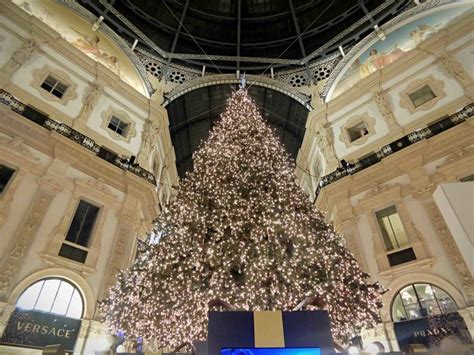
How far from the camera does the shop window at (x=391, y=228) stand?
12.0 metres

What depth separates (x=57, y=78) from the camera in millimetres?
13930

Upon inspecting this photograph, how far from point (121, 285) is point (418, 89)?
16.4 meters

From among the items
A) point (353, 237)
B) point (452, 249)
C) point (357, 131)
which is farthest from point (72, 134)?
point (452, 249)

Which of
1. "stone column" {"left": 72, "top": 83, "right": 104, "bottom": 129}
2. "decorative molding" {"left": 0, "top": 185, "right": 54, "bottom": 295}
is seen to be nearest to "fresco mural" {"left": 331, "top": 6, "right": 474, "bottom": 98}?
"stone column" {"left": 72, "top": 83, "right": 104, "bottom": 129}

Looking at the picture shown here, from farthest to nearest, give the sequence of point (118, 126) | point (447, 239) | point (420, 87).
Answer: point (118, 126)
point (420, 87)
point (447, 239)

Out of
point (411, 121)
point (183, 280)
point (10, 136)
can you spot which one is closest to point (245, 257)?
point (183, 280)

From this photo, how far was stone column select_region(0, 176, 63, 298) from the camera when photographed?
355 inches

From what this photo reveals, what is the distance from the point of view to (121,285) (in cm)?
780

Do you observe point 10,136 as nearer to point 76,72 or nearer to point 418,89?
point 76,72

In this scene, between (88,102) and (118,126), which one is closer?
(88,102)

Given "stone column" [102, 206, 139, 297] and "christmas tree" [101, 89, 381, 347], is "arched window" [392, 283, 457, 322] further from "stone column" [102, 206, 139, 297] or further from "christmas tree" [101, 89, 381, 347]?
"stone column" [102, 206, 139, 297]

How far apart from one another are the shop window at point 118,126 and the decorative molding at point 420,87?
49.8ft

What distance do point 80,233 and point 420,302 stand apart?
43.8 feet

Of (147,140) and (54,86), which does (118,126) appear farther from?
(54,86)
